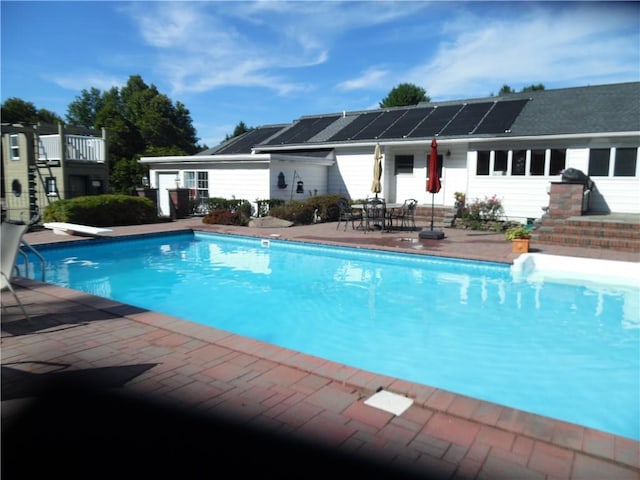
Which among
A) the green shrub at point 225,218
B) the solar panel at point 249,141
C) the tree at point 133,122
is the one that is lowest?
the green shrub at point 225,218

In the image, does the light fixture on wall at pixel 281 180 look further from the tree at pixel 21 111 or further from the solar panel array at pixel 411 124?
the tree at pixel 21 111

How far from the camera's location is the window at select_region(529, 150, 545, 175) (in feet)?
50.2

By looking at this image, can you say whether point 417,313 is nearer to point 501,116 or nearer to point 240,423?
point 240,423

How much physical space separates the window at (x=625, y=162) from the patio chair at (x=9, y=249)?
1559 cm

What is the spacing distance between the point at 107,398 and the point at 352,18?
406 centimetres

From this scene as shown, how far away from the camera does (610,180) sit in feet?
46.1

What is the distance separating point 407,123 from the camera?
1933 cm

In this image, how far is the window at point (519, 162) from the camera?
1559cm

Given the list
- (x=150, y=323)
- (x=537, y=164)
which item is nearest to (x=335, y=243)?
(x=150, y=323)

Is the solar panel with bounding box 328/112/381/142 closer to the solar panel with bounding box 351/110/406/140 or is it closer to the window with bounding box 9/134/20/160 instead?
the solar panel with bounding box 351/110/406/140

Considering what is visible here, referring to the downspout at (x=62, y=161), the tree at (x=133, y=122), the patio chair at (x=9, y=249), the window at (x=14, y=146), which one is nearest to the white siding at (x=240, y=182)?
the downspout at (x=62, y=161)

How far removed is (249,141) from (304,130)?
3.20 metres

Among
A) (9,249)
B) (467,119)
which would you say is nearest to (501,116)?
(467,119)

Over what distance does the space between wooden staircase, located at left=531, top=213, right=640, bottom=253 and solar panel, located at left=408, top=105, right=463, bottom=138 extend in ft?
22.1
